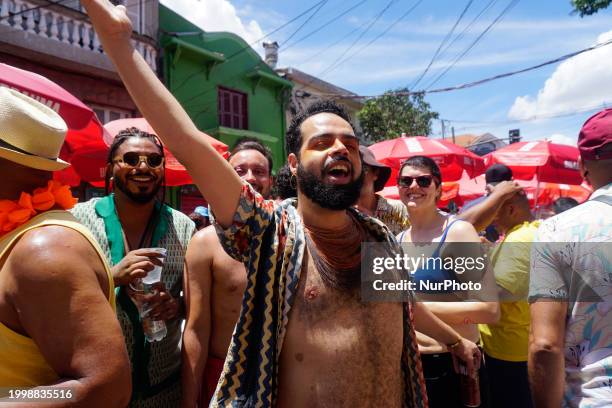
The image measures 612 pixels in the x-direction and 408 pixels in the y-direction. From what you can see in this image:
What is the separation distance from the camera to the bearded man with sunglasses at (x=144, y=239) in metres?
2.37

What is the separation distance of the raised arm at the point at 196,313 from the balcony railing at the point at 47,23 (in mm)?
6901

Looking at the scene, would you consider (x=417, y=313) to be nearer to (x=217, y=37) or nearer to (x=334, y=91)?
(x=217, y=37)

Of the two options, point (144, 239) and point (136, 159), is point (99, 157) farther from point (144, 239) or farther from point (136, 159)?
point (144, 239)

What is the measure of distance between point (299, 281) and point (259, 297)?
0.55ft

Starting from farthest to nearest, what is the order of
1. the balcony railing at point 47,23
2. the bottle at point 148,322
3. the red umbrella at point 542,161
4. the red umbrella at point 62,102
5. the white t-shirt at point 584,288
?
the balcony railing at point 47,23 < the red umbrella at point 542,161 < the red umbrella at point 62,102 < the bottle at point 148,322 < the white t-shirt at point 584,288

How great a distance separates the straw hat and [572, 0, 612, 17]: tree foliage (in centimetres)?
824

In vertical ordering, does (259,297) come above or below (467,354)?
above

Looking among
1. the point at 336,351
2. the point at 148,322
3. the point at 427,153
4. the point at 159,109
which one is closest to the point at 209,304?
the point at 148,322

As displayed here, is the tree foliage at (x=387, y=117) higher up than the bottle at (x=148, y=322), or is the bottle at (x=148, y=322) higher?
the tree foliage at (x=387, y=117)

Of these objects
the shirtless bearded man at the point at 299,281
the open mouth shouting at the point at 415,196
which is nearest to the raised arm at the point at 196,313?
the shirtless bearded man at the point at 299,281

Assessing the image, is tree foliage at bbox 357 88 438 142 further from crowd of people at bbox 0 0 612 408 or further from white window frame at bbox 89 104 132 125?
crowd of people at bbox 0 0 612 408

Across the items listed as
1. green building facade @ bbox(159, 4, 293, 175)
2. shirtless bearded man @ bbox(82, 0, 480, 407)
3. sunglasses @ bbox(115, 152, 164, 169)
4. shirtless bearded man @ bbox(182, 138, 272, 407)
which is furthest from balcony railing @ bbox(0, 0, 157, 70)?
shirtless bearded man @ bbox(82, 0, 480, 407)

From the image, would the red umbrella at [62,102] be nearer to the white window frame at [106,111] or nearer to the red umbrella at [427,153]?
the red umbrella at [427,153]

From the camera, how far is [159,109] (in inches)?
58.1
